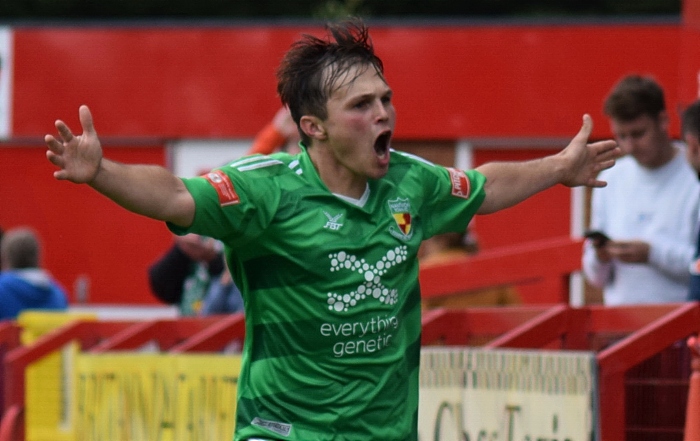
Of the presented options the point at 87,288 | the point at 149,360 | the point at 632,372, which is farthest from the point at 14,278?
the point at 632,372

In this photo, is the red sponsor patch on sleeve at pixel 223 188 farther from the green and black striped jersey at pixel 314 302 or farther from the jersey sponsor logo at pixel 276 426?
the jersey sponsor logo at pixel 276 426

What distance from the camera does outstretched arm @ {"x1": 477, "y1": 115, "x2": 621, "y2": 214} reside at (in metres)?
4.81

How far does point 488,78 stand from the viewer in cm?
1388

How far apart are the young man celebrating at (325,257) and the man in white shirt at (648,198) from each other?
7.79 feet

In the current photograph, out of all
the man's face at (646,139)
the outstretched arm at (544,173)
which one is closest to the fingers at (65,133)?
the outstretched arm at (544,173)

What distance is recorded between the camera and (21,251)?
406 inches

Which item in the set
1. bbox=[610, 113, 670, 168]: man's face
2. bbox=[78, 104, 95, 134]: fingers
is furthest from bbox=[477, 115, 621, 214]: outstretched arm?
bbox=[610, 113, 670, 168]: man's face

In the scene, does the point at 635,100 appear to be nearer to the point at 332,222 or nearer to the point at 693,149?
the point at 693,149

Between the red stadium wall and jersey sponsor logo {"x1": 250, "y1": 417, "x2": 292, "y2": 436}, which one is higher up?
the red stadium wall

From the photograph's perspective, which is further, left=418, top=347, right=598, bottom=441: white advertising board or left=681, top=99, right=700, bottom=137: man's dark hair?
left=681, top=99, right=700, bottom=137: man's dark hair

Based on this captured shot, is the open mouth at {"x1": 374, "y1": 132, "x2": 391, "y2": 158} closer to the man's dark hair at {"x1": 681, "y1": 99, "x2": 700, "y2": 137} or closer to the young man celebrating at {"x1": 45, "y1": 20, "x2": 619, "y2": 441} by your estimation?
the young man celebrating at {"x1": 45, "y1": 20, "x2": 619, "y2": 441}

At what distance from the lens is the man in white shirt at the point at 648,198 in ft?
21.7

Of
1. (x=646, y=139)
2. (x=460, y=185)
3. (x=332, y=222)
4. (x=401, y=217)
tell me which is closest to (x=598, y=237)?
(x=646, y=139)

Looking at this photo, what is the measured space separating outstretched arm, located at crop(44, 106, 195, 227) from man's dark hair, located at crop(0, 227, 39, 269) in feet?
21.5
